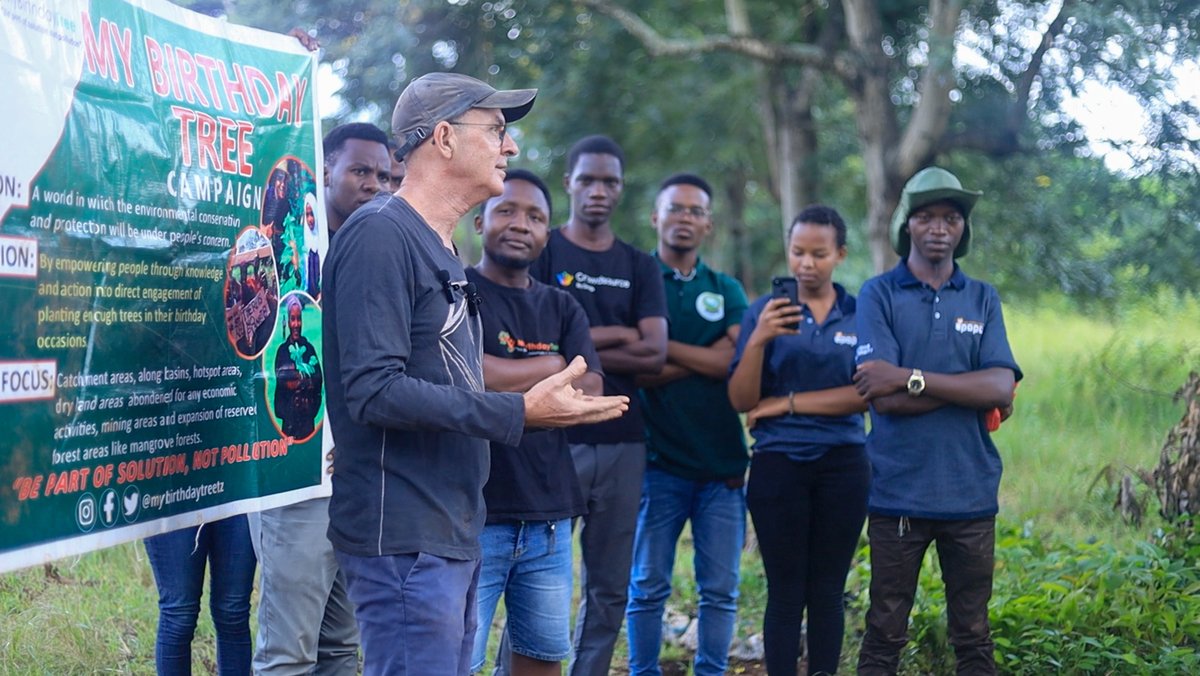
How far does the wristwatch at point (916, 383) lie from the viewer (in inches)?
175

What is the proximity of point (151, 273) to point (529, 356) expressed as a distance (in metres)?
1.29

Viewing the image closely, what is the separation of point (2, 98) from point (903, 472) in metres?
3.27

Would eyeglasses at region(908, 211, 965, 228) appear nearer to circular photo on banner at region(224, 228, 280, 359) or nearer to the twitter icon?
→ circular photo on banner at region(224, 228, 280, 359)

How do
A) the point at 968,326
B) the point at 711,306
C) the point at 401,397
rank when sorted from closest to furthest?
the point at 401,397, the point at 968,326, the point at 711,306

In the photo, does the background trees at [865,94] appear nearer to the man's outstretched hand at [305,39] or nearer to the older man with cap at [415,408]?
the man's outstretched hand at [305,39]

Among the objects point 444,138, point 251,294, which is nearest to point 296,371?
point 251,294

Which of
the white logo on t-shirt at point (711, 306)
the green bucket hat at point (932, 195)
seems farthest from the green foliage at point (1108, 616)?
the white logo on t-shirt at point (711, 306)

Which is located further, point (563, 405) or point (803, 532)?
point (803, 532)

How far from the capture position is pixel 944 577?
462cm

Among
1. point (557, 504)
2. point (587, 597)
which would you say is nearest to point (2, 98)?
point (557, 504)

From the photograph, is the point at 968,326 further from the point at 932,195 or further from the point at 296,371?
the point at 296,371

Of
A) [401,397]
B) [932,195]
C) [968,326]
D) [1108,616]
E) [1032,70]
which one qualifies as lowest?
[1108,616]

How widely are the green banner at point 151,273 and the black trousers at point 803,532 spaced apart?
1870 millimetres

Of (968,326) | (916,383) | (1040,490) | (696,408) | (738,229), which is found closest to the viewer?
(916,383)
